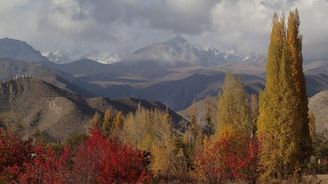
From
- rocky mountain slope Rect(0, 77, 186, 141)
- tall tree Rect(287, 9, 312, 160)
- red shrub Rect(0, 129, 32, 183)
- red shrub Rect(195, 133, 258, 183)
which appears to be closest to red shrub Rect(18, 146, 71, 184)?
red shrub Rect(0, 129, 32, 183)

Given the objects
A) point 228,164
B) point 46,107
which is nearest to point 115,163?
point 228,164

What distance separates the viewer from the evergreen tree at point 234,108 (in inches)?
1755

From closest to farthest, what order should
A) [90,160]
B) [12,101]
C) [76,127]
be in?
[90,160]
[76,127]
[12,101]

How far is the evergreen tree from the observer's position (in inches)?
1755

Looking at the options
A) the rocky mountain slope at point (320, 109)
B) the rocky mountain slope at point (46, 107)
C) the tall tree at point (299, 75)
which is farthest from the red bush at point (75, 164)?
the rocky mountain slope at point (320, 109)

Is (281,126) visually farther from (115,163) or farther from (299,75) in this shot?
(115,163)

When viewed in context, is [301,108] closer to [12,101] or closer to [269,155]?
[269,155]

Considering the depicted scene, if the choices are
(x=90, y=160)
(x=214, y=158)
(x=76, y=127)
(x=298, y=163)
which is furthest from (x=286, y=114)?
(x=76, y=127)

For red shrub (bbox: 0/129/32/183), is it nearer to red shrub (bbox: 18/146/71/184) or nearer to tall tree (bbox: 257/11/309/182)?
red shrub (bbox: 18/146/71/184)

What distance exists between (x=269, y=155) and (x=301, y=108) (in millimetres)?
3413

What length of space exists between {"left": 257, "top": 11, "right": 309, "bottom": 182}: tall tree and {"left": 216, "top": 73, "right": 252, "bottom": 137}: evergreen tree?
15170mm

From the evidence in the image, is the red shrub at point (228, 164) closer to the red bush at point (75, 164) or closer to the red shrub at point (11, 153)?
the red bush at point (75, 164)

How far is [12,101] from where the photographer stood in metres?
165

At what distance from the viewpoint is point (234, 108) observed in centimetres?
4528
